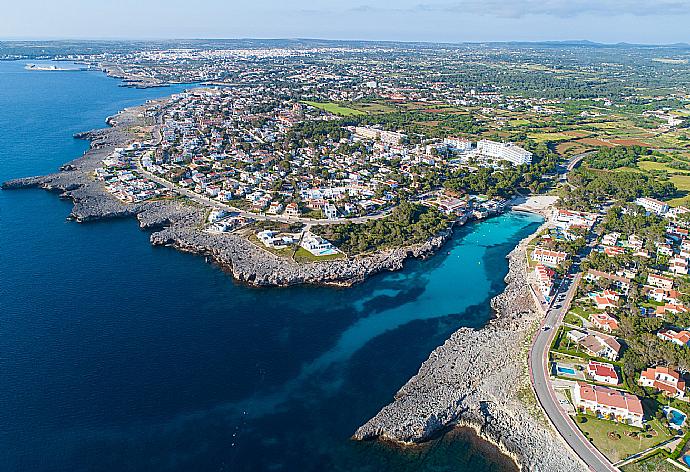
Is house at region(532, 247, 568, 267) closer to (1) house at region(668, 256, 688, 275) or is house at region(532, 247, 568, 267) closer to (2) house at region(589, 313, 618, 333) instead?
(1) house at region(668, 256, 688, 275)

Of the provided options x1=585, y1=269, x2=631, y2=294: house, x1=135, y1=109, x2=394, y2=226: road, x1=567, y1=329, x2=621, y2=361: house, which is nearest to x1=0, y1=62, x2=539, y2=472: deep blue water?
x1=567, y1=329, x2=621, y2=361: house

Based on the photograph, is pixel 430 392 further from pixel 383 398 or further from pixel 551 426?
pixel 551 426

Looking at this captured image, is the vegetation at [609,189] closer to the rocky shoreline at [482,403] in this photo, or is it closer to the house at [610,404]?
the rocky shoreline at [482,403]

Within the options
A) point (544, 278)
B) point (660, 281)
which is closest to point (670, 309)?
point (660, 281)

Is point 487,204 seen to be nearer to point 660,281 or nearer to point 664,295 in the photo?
point 660,281

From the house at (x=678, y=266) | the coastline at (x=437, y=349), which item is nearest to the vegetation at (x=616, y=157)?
the coastline at (x=437, y=349)

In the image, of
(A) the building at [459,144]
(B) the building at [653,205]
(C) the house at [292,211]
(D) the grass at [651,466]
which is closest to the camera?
(D) the grass at [651,466]
